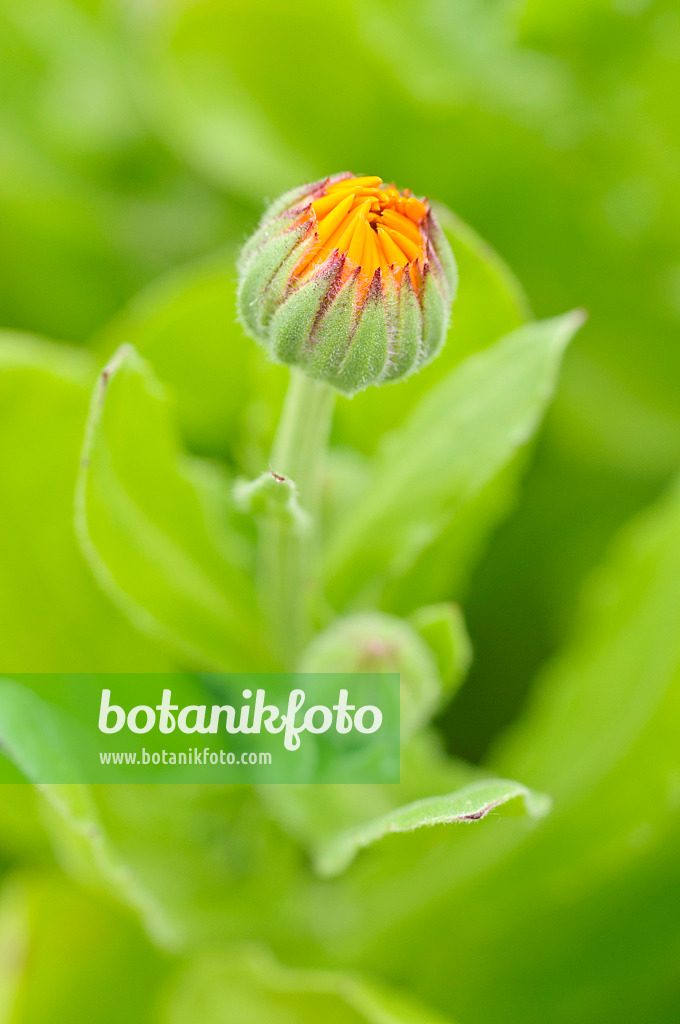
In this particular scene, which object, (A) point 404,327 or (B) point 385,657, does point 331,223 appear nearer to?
(A) point 404,327

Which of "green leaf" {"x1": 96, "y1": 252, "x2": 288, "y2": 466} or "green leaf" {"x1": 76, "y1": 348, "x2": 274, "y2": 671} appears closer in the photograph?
"green leaf" {"x1": 76, "y1": 348, "x2": 274, "y2": 671}

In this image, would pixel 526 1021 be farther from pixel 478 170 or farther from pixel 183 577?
pixel 478 170

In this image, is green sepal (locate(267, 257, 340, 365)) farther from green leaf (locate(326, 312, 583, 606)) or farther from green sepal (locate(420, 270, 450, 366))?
green leaf (locate(326, 312, 583, 606))

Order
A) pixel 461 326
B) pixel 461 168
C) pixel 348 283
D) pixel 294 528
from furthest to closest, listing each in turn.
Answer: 1. pixel 461 168
2. pixel 461 326
3. pixel 294 528
4. pixel 348 283

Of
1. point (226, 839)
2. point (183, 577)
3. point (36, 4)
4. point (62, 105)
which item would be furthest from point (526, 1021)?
point (36, 4)

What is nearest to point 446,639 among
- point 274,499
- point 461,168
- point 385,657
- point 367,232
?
point 385,657

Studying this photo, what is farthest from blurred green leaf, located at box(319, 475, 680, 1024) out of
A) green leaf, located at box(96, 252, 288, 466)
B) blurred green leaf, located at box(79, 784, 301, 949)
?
green leaf, located at box(96, 252, 288, 466)
